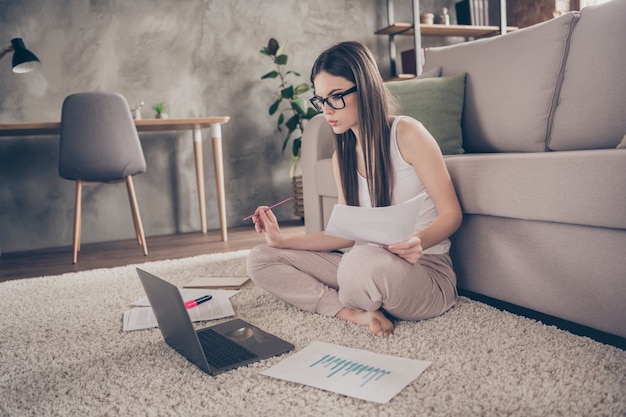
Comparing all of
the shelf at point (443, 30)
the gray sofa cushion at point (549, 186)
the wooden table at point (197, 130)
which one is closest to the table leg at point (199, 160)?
the wooden table at point (197, 130)

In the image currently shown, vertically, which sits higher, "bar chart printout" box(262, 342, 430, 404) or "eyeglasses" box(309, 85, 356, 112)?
"eyeglasses" box(309, 85, 356, 112)

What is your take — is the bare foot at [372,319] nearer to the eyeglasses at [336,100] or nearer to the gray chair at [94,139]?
the eyeglasses at [336,100]

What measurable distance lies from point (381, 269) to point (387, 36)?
3173 millimetres

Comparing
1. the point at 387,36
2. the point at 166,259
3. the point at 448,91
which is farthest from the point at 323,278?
the point at 387,36

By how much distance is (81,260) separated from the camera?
2.64m

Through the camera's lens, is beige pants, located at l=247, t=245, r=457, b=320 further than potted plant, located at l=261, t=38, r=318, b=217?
No

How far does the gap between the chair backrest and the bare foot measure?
5.59 ft

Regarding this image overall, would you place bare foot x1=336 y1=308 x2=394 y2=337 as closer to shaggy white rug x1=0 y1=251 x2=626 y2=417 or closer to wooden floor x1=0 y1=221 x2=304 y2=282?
shaggy white rug x1=0 y1=251 x2=626 y2=417

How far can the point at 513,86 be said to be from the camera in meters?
1.79

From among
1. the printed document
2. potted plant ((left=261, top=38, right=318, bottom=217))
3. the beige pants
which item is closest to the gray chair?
potted plant ((left=261, top=38, right=318, bottom=217))

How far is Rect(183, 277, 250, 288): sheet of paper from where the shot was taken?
180cm

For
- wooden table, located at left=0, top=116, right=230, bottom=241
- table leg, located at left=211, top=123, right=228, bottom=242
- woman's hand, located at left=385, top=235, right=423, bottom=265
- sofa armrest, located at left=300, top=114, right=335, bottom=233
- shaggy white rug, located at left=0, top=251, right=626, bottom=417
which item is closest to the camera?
shaggy white rug, located at left=0, top=251, right=626, bottom=417

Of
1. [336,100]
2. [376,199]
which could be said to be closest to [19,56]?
[336,100]

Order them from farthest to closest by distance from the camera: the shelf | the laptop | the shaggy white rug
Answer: the shelf, the laptop, the shaggy white rug
